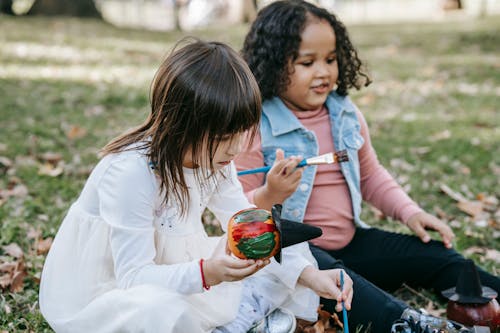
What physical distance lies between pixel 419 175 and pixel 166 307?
256 centimetres

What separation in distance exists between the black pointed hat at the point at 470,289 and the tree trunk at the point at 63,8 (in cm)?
1072

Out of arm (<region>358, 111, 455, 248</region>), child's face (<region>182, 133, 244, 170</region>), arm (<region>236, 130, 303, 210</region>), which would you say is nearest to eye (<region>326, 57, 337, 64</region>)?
arm (<region>358, 111, 455, 248</region>)

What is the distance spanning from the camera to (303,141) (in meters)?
2.52

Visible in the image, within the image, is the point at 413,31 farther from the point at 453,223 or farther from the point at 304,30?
the point at 304,30

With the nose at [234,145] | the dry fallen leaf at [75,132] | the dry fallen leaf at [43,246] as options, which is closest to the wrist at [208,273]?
the nose at [234,145]

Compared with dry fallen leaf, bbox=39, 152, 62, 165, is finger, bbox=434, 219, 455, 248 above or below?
above

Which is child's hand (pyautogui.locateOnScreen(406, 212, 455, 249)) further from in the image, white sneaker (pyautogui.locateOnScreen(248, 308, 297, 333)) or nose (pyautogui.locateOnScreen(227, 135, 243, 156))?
nose (pyautogui.locateOnScreen(227, 135, 243, 156))

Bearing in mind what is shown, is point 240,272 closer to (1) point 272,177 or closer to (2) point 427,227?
(1) point 272,177

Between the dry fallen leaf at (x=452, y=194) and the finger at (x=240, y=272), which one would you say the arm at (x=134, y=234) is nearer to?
the finger at (x=240, y=272)

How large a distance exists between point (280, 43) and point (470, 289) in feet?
3.82

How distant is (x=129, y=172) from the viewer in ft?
5.83

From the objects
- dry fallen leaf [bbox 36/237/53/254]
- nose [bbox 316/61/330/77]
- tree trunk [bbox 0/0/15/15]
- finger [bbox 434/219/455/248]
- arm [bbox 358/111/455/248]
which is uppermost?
nose [bbox 316/61/330/77]

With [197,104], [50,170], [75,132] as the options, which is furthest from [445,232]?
[75,132]

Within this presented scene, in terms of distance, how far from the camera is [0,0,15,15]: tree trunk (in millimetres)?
11180
